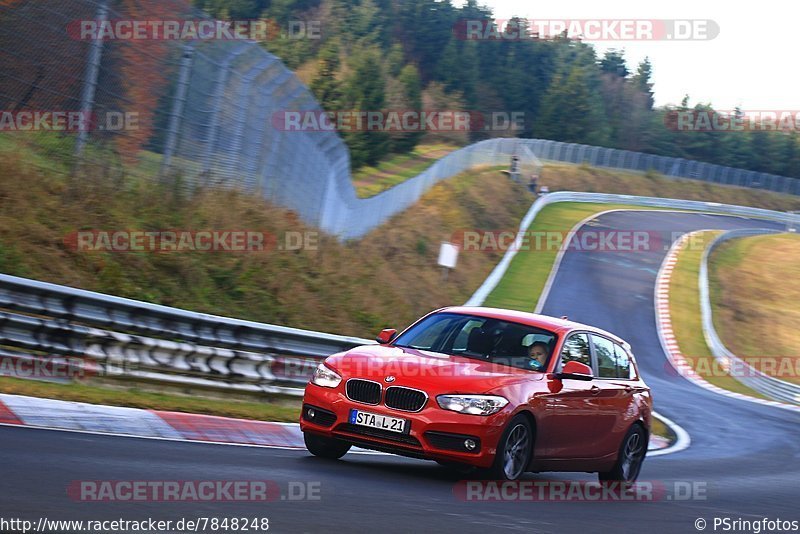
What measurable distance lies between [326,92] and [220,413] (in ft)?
161

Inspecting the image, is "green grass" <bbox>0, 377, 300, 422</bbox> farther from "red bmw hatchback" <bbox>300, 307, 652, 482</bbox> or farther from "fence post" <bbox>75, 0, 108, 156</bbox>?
"fence post" <bbox>75, 0, 108, 156</bbox>

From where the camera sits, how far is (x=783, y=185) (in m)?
99.3

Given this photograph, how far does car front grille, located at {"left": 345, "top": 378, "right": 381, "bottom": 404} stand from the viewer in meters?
8.78

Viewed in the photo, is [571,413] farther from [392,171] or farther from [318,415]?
[392,171]

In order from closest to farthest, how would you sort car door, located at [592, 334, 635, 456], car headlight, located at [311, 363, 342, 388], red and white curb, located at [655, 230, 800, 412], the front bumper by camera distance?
the front bumper < car headlight, located at [311, 363, 342, 388] < car door, located at [592, 334, 635, 456] < red and white curb, located at [655, 230, 800, 412]

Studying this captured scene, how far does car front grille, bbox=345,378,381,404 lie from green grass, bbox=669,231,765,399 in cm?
2613

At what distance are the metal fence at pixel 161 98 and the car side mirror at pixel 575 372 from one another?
7757mm

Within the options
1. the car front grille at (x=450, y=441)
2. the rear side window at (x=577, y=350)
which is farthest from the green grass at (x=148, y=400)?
the rear side window at (x=577, y=350)

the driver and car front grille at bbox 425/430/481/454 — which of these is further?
the driver

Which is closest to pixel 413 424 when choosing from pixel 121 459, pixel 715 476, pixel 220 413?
pixel 121 459

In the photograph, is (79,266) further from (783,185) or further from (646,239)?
(783,185)

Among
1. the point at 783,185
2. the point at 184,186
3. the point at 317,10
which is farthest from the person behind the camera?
the point at 317,10

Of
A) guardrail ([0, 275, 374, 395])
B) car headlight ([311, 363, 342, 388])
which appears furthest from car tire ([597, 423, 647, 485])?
guardrail ([0, 275, 374, 395])

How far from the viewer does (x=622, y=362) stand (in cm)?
1131
